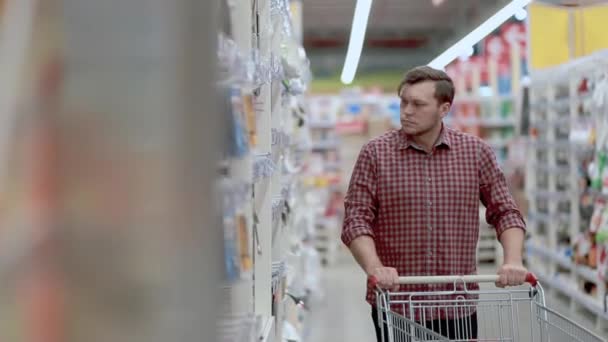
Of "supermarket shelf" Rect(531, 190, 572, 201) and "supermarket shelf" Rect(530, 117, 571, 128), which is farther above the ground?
"supermarket shelf" Rect(530, 117, 571, 128)

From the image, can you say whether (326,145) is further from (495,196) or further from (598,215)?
(495,196)

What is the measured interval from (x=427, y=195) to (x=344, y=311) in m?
5.21

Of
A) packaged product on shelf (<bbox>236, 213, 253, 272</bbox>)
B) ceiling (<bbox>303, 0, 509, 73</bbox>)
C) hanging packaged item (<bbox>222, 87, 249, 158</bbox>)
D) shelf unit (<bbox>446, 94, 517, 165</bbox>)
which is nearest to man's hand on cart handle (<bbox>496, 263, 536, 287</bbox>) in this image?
packaged product on shelf (<bbox>236, 213, 253, 272</bbox>)

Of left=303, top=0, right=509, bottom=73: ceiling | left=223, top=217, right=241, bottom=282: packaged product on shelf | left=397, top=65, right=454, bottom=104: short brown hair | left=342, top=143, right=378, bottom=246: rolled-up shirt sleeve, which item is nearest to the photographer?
left=223, top=217, right=241, bottom=282: packaged product on shelf

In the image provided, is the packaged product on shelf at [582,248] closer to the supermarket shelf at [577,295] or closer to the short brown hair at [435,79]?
the supermarket shelf at [577,295]

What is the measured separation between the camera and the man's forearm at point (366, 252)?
3.11 metres

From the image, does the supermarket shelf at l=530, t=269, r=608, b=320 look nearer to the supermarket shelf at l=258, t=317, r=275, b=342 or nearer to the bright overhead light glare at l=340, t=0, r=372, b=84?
the bright overhead light glare at l=340, t=0, r=372, b=84

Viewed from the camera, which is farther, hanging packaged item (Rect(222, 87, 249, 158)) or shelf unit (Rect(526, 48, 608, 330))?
shelf unit (Rect(526, 48, 608, 330))

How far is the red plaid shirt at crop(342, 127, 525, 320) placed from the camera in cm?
332

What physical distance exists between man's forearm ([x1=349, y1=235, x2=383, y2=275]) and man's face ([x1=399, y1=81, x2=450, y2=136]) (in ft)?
1.51

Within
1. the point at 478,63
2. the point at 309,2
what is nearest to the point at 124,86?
the point at 478,63

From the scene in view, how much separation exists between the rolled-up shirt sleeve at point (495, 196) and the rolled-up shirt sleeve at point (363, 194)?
0.42 meters


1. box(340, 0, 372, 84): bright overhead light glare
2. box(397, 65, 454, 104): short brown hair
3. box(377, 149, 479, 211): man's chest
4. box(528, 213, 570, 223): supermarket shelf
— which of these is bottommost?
box(528, 213, 570, 223): supermarket shelf

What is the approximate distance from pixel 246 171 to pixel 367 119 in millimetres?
10794
